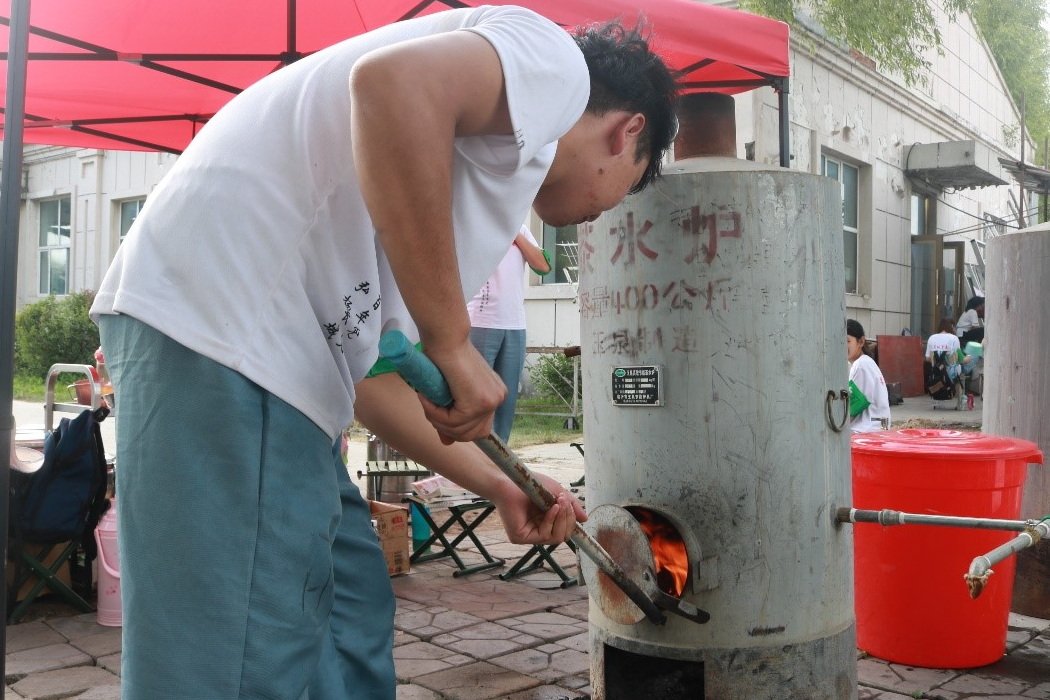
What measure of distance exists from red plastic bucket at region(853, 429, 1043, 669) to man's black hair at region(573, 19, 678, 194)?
217cm

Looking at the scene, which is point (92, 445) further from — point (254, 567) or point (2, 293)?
point (254, 567)

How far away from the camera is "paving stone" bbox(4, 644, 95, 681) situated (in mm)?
3664

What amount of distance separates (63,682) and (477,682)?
1.51 metres

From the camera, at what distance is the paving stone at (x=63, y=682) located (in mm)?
3418

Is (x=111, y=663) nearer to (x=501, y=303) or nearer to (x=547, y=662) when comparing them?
(x=547, y=662)

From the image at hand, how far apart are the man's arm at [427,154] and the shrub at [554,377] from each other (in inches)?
440

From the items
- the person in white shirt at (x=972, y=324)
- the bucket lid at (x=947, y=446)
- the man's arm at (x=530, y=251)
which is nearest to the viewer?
the bucket lid at (x=947, y=446)

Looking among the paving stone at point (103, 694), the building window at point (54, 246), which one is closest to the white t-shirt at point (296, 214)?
the paving stone at point (103, 694)

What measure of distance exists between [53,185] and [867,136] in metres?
16.2

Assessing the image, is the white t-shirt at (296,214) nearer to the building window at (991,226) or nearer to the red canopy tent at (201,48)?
the red canopy tent at (201,48)

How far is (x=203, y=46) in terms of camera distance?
216 inches

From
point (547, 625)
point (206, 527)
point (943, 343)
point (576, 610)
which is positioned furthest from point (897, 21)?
point (206, 527)

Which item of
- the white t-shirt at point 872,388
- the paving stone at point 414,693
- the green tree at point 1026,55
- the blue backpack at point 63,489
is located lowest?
the paving stone at point 414,693

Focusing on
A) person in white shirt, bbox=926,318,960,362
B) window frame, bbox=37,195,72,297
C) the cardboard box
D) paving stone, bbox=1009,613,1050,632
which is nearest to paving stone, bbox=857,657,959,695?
paving stone, bbox=1009,613,1050,632
